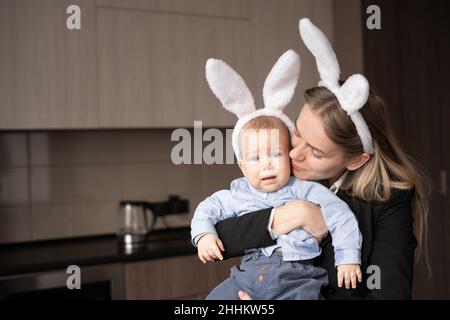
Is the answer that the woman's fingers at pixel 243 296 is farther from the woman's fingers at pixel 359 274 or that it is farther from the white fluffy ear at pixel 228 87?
the white fluffy ear at pixel 228 87

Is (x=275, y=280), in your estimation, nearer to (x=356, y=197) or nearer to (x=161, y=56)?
(x=356, y=197)

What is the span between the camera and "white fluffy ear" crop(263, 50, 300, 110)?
2.92ft

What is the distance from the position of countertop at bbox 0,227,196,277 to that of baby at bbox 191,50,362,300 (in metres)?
1.09

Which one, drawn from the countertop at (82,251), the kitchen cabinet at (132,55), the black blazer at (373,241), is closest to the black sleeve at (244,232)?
the black blazer at (373,241)

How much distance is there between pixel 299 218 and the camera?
86 centimetres

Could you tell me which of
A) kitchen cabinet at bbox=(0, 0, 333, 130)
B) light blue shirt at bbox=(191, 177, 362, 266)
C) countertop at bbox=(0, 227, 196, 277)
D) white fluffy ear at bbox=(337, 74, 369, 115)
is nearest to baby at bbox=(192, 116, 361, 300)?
light blue shirt at bbox=(191, 177, 362, 266)

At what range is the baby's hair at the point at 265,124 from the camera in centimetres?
86

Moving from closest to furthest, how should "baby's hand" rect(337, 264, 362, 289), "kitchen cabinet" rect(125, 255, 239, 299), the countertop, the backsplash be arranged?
"baby's hand" rect(337, 264, 362, 289), the countertop, "kitchen cabinet" rect(125, 255, 239, 299), the backsplash

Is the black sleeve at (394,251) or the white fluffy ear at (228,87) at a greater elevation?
the white fluffy ear at (228,87)

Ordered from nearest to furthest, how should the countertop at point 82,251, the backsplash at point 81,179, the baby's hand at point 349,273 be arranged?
the baby's hand at point 349,273 < the countertop at point 82,251 < the backsplash at point 81,179

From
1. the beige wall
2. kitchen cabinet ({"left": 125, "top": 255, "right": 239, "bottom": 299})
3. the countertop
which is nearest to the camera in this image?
the countertop

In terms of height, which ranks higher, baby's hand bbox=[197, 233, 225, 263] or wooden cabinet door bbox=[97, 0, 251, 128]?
wooden cabinet door bbox=[97, 0, 251, 128]

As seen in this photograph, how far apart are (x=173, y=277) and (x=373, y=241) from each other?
1194 mm

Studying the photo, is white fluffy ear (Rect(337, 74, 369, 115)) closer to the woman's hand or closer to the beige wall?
the woman's hand
